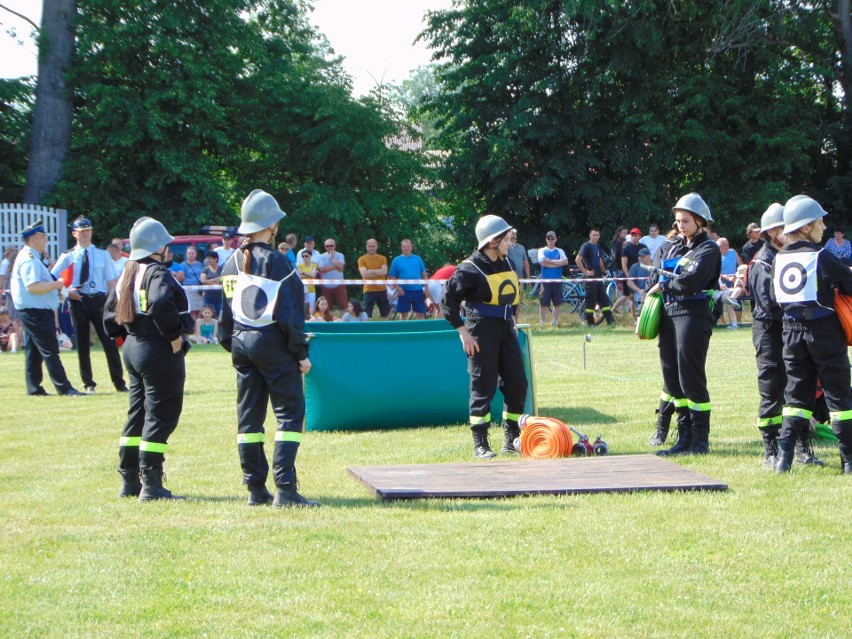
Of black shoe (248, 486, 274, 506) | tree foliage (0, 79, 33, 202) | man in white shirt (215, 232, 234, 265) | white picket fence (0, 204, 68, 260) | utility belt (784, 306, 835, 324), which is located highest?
tree foliage (0, 79, 33, 202)

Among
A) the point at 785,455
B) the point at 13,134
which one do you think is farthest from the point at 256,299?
the point at 13,134

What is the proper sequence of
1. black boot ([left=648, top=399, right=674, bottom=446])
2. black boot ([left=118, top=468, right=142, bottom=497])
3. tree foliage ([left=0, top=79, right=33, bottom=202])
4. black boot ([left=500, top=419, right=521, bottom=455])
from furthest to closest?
tree foliage ([left=0, top=79, right=33, bottom=202])
black boot ([left=648, top=399, right=674, bottom=446])
black boot ([left=500, top=419, right=521, bottom=455])
black boot ([left=118, top=468, right=142, bottom=497])

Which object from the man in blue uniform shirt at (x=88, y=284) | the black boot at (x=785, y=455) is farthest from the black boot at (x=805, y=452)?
the man in blue uniform shirt at (x=88, y=284)

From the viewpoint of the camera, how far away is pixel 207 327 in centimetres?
2073

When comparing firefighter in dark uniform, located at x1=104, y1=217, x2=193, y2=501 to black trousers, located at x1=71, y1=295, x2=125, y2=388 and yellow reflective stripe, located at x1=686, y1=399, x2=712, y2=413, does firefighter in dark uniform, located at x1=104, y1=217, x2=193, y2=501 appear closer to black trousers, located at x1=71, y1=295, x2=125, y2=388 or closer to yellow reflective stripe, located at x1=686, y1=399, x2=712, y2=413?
yellow reflective stripe, located at x1=686, y1=399, x2=712, y2=413

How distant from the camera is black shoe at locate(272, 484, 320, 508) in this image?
699cm

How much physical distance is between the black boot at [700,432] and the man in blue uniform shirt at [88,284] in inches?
287

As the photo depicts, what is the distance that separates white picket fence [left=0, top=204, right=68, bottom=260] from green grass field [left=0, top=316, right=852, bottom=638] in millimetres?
15329

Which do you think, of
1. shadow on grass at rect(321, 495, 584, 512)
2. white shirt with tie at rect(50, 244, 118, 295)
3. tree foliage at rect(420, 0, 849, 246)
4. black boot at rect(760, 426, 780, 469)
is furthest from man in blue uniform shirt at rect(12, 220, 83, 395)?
tree foliage at rect(420, 0, 849, 246)

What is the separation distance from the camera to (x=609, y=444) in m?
9.41

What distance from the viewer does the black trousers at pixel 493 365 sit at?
885 cm

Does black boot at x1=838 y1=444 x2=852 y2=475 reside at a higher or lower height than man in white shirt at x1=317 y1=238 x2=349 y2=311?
lower

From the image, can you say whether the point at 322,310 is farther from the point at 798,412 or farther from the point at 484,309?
the point at 798,412

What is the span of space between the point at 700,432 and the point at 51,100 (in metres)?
24.7
